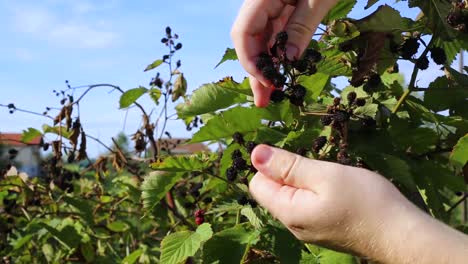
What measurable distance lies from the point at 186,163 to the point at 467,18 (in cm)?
79

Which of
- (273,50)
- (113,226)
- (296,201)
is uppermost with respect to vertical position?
(273,50)

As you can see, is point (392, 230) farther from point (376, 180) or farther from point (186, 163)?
point (186, 163)

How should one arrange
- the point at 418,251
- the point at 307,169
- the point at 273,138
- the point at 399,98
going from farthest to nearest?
the point at 399,98 < the point at 273,138 < the point at 307,169 < the point at 418,251

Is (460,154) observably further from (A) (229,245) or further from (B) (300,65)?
(A) (229,245)

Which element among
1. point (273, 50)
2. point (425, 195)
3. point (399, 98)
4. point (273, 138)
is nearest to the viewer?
point (273, 50)

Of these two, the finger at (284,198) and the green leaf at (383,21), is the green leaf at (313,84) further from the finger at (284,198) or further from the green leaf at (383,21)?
the finger at (284,198)

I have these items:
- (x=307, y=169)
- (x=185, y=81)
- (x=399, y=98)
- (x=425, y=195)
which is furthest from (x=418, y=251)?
(x=185, y=81)

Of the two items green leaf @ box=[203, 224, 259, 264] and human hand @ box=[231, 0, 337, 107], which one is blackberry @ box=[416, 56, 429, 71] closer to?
human hand @ box=[231, 0, 337, 107]

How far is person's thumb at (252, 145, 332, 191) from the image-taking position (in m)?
1.20

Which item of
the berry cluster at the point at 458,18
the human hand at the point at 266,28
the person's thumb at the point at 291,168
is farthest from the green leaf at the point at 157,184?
the berry cluster at the point at 458,18

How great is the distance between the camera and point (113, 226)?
3.66m

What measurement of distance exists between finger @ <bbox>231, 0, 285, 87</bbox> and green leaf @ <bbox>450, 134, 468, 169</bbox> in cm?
51

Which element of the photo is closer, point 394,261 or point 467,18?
point 394,261

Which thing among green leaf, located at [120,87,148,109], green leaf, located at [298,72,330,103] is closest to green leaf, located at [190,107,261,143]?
green leaf, located at [298,72,330,103]
